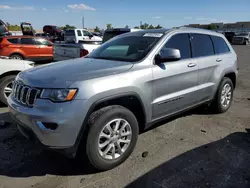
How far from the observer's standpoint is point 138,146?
360cm

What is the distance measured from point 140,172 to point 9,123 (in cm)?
286

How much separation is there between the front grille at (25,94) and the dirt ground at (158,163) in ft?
2.92

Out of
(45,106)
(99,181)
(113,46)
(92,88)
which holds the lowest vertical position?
(99,181)

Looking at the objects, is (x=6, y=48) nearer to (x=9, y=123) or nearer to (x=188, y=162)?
(x=9, y=123)

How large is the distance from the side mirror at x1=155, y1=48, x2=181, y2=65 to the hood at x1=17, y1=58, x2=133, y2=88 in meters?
0.48

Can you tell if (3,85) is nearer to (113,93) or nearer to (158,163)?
(113,93)

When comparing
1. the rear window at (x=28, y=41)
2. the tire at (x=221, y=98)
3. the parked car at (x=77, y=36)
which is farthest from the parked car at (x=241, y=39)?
the tire at (x=221, y=98)

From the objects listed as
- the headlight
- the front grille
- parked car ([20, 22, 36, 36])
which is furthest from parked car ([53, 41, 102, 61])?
parked car ([20, 22, 36, 36])

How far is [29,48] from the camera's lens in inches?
473

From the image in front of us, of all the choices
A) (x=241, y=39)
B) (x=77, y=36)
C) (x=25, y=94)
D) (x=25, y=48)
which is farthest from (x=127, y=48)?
(x=241, y=39)

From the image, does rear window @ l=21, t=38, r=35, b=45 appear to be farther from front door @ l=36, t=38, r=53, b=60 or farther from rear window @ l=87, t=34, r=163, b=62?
rear window @ l=87, t=34, r=163, b=62

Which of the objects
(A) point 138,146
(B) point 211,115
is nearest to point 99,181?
(A) point 138,146

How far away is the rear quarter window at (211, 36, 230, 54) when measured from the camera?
4728 mm

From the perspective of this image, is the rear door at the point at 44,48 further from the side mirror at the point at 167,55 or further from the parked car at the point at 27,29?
the side mirror at the point at 167,55
